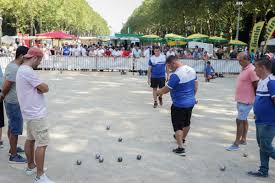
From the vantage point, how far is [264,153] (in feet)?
20.6

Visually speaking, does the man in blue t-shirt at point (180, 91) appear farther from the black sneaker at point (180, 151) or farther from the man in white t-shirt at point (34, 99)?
the man in white t-shirt at point (34, 99)

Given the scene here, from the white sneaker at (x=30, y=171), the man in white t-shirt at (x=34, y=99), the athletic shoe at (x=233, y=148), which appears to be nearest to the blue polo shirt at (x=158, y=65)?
the athletic shoe at (x=233, y=148)

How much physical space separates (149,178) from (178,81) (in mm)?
1865

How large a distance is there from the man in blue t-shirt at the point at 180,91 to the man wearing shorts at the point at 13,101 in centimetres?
238

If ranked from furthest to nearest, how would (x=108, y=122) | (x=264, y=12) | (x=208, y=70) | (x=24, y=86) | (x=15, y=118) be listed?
(x=264, y=12), (x=208, y=70), (x=108, y=122), (x=15, y=118), (x=24, y=86)

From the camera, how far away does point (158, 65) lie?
1211 cm

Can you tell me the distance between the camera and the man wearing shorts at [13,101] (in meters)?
6.46

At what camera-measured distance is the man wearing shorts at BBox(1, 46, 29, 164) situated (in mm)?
6465

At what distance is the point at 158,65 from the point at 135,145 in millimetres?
4496

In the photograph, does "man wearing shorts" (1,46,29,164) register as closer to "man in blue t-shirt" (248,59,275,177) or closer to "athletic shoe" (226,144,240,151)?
"man in blue t-shirt" (248,59,275,177)

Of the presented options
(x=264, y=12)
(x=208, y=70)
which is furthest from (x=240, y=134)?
(x=264, y=12)

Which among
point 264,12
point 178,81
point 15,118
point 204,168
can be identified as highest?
point 264,12

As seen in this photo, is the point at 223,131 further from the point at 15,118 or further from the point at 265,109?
the point at 15,118

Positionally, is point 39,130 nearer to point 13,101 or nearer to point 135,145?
point 13,101
